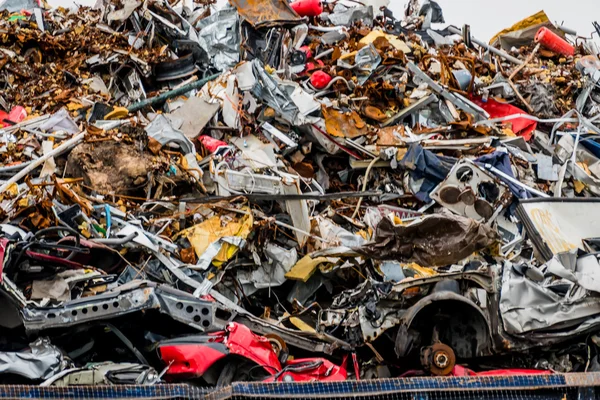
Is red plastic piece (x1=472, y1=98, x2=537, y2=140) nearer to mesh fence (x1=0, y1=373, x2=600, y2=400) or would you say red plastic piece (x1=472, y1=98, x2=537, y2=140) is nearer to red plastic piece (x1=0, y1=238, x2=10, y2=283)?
mesh fence (x1=0, y1=373, x2=600, y2=400)

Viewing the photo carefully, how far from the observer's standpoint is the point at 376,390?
4.52 metres

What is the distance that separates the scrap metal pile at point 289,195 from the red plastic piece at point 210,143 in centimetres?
5

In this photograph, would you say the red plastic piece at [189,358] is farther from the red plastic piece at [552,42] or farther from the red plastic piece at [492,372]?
the red plastic piece at [552,42]

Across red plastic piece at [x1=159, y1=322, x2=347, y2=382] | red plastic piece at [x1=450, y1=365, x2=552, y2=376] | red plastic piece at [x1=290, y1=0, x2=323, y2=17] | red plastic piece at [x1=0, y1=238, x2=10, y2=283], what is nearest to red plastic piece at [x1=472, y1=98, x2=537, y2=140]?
red plastic piece at [x1=290, y1=0, x2=323, y2=17]

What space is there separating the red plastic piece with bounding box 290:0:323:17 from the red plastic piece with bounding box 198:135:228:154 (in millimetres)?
5160

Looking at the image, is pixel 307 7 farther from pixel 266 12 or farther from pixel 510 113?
pixel 510 113

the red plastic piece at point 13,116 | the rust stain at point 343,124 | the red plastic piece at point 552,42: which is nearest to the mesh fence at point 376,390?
the rust stain at point 343,124

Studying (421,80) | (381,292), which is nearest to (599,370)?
(381,292)

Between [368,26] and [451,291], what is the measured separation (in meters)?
9.23

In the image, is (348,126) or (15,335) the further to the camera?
(348,126)

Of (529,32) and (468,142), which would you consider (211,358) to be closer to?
(468,142)

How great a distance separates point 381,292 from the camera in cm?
570

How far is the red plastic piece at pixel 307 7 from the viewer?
13.5m

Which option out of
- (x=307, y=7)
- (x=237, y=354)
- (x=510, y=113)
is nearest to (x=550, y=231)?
(x=237, y=354)
